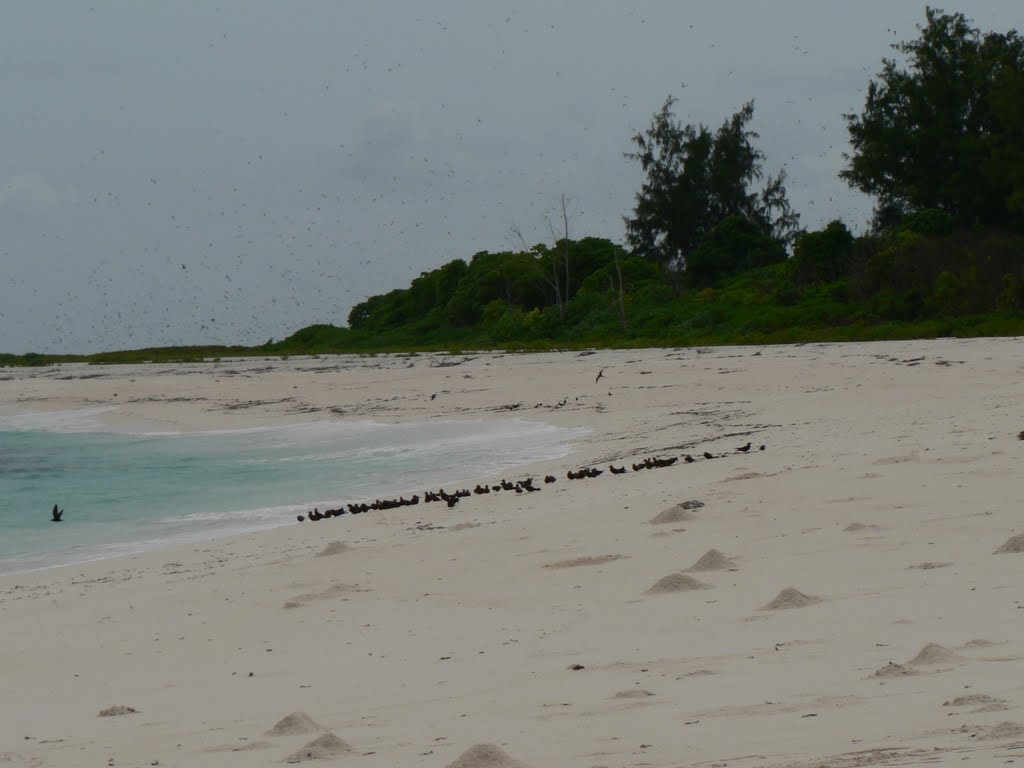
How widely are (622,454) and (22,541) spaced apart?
587 centimetres

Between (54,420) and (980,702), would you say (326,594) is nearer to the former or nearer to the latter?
(980,702)

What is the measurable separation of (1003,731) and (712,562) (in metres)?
3.19

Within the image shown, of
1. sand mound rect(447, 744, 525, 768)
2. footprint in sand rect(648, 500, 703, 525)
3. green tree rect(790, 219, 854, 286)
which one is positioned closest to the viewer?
sand mound rect(447, 744, 525, 768)

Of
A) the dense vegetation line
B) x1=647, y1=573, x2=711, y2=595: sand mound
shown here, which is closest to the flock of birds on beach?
x1=647, y1=573, x2=711, y2=595: sand mound

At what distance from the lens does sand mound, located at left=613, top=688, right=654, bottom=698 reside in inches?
155

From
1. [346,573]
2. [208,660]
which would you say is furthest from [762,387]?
[208,660]

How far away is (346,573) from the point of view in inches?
287

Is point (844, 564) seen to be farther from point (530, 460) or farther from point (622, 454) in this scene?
point (530, 460)

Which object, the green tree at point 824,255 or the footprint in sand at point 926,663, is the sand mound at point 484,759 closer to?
the footprint in sand at point 926,663

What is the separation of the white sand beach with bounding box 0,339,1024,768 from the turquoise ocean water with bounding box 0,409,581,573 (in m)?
1.72

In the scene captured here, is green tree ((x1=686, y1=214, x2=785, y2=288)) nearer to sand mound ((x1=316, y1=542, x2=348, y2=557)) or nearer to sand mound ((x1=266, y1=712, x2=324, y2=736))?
sand mound ((x1=316, y1=542, x2=348, y2=557))

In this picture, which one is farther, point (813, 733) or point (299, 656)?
point (299, 656)

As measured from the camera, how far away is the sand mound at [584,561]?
6660 millimetres

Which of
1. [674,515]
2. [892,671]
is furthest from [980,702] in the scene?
[674,515]
